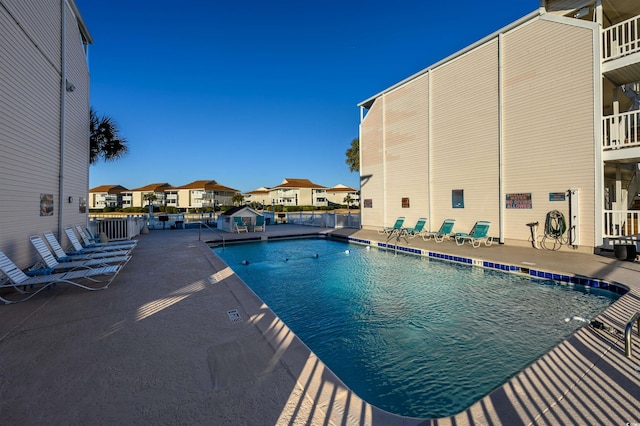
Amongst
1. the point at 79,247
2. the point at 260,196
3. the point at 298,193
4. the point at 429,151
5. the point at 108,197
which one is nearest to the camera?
the point at 79,247

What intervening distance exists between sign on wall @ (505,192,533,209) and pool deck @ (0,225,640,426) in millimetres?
5760

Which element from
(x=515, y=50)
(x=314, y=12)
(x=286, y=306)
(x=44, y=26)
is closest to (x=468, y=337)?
(x=286, y=306)

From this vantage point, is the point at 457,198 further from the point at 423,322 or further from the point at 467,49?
the point at 423,322

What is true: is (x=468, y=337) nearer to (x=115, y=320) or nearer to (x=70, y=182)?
(x=115, y=320)

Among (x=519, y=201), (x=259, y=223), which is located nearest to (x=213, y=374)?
(x=519, y=201)

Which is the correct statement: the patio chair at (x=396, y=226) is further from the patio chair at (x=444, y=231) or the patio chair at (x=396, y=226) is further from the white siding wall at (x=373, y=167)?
the patio chair at (x=444, y=231)

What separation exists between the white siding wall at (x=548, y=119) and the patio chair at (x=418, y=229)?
10.9ft

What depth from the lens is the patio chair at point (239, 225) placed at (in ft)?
49.6

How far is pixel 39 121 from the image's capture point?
6.54 meters

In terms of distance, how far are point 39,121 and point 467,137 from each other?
42.9ft

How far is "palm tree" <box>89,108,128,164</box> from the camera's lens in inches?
473

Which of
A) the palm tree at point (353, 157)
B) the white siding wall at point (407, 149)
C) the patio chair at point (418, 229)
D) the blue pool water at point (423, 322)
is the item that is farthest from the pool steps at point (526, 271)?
the palm tree at point (353, 157)

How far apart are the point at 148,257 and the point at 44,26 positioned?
6.10 m

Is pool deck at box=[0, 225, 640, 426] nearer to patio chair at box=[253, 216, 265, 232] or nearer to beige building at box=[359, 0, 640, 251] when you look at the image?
beige building at box=[359, 0, 640, 251]
